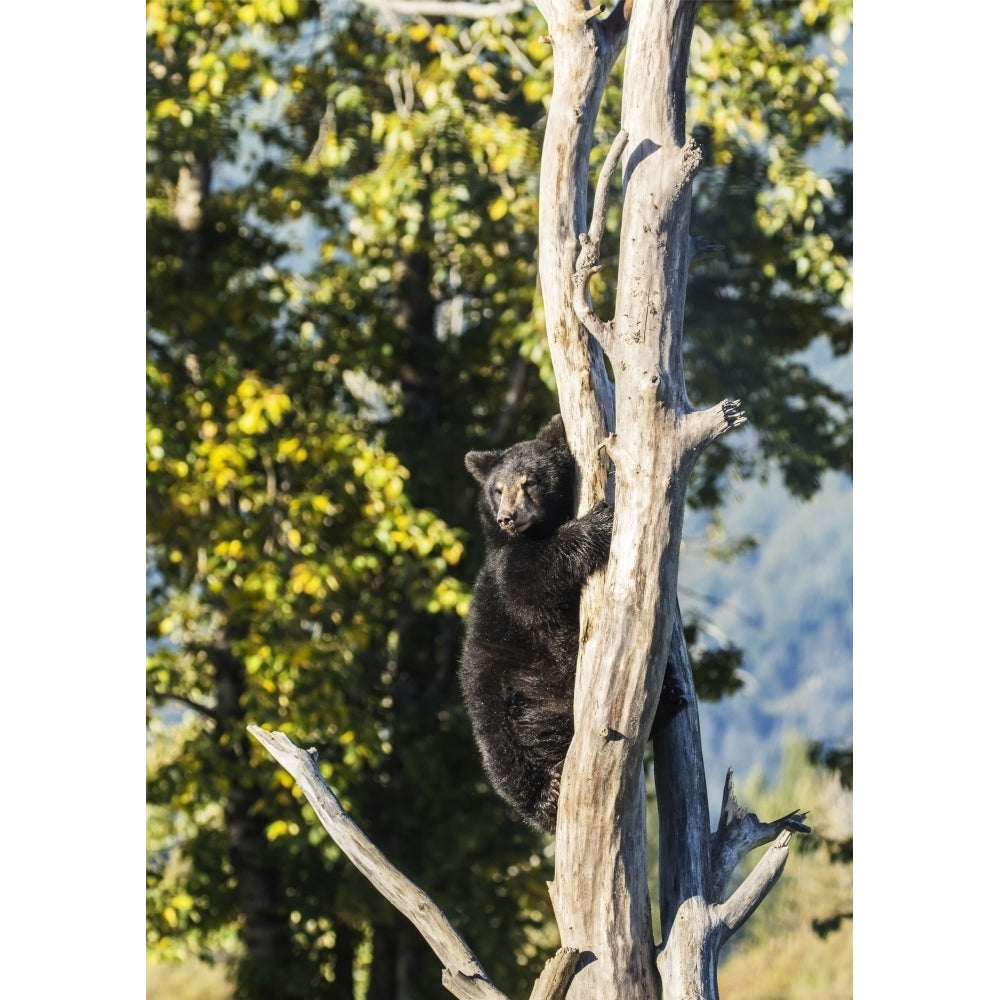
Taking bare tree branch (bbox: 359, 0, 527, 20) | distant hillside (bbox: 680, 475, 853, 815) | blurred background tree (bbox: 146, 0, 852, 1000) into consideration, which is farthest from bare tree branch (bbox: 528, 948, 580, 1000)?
distant hillside (bbox: 680, 475, 853, 815)

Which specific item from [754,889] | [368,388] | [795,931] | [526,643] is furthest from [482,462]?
[795,931]

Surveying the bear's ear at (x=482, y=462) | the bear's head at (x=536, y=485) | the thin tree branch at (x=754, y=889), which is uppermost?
the bear's ear at (x=482, y=462)

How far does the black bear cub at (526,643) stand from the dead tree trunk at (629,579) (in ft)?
0.49

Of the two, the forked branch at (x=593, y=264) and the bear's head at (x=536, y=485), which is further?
the bear's head at (x=536, y=485)

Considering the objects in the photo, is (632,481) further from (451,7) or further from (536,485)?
(451,7)

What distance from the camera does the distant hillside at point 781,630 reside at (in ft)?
24.6

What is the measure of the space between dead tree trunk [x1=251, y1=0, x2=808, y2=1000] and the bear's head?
A: 147 millimetres

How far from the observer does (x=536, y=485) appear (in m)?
2.83

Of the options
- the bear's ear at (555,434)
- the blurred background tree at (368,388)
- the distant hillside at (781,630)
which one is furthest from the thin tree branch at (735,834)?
the distant hillside at (781,630)

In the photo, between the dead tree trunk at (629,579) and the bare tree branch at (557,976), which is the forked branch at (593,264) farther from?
the bare tree branch at (557,976)

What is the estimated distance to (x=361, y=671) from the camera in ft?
19.7

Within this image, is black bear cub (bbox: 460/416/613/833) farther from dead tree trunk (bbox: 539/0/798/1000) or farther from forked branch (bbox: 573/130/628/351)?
forked branch (bbox: 573/130/628/351)

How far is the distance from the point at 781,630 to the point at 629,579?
6.02m

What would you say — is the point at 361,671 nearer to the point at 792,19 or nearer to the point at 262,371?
the point at 262,371
